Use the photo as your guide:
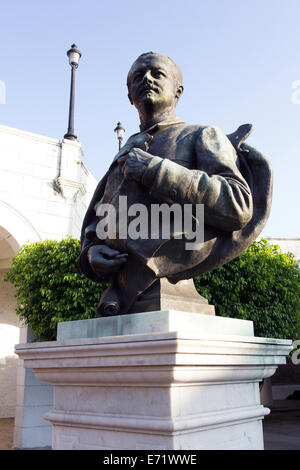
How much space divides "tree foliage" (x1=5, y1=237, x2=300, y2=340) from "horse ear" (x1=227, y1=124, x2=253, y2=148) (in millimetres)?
6179

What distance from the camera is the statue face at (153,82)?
109 inches

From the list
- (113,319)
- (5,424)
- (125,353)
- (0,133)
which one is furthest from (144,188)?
(5,424)

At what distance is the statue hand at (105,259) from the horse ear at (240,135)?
1.00m

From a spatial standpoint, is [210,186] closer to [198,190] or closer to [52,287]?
[198,190]

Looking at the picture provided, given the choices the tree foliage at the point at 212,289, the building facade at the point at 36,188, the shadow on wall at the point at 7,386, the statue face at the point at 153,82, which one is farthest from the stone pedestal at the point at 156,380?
the shadow on wall at the point at 7,386

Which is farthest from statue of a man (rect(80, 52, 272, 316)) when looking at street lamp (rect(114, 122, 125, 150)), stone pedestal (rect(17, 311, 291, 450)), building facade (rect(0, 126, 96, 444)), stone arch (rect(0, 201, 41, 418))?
street lamp (rect(114, 122, 125, 150))

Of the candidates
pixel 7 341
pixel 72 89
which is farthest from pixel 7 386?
pixel 72 89

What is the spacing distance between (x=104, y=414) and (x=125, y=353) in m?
0.41

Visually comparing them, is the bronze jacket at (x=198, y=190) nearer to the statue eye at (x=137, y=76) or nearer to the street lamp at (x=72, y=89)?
the statue eye at (x=137, y=76)

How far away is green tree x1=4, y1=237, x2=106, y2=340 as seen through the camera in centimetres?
879

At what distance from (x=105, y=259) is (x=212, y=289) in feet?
22.0

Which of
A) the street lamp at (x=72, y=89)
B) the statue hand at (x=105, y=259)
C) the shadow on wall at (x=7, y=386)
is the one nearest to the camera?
the statue hand at (x=105, y=259)
